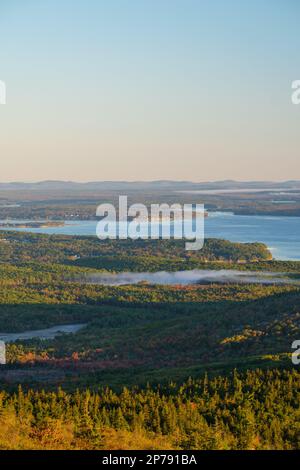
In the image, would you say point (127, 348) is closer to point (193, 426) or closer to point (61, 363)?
point (61, 363)

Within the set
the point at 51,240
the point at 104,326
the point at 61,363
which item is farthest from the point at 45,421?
the point at 51,240

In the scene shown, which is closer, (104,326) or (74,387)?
(74,387)

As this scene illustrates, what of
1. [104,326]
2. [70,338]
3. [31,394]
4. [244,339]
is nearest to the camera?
[31,394]

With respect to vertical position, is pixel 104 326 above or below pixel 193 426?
below

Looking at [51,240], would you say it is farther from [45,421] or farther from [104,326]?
[45,421]

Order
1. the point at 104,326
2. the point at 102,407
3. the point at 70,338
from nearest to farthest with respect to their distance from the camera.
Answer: the point at 102,407
the point at 70,338
the point at 104,326

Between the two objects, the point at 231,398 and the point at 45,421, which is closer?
the point at 45,421
